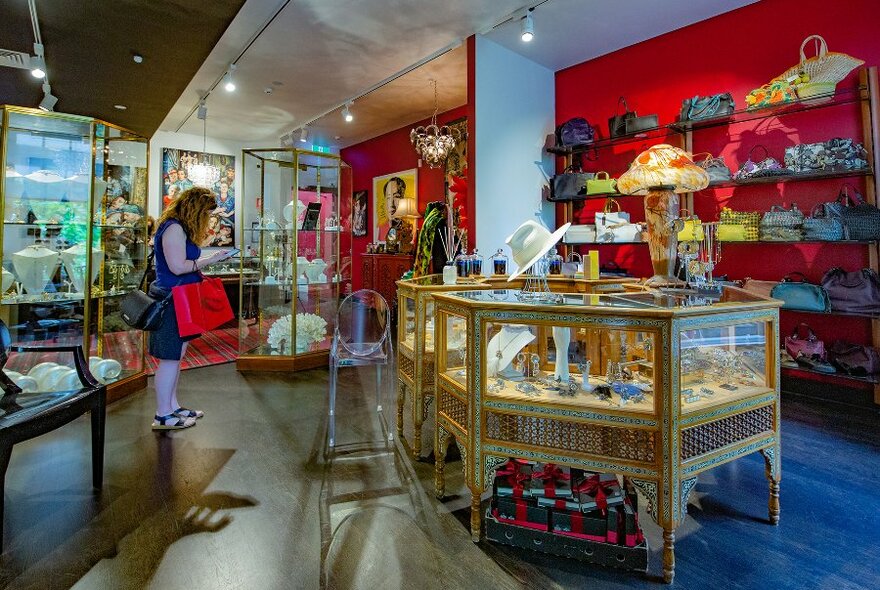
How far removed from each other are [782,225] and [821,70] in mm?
1196

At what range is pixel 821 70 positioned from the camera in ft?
11.3

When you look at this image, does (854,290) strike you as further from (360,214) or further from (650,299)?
(360,214)

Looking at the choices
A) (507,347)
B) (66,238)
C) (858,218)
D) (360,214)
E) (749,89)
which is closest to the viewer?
(507,347)

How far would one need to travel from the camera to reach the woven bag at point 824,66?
3322 mm

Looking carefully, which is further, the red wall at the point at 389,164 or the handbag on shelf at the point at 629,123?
the red wall at the point at 389,164

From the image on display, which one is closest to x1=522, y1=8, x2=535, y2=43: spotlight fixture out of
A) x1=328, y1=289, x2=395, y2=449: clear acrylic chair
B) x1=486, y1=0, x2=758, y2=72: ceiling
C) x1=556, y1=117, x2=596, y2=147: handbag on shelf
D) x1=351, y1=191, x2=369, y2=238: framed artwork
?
x1=486, y1=0, x2=758, y2=72: ceiling

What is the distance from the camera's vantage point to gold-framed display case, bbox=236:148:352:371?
15.2 ft

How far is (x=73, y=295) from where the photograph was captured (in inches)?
137

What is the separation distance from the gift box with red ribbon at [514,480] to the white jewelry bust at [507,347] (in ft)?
1.40

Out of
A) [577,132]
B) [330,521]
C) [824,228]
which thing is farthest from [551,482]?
[577,132]

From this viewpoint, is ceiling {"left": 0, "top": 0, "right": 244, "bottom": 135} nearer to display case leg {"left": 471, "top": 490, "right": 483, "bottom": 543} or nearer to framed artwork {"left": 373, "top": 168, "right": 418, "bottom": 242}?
framed artwork {"left": 373, "top": 168, "right": 418, "bottom": 242}

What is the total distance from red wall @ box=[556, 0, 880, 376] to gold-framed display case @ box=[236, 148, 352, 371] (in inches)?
130

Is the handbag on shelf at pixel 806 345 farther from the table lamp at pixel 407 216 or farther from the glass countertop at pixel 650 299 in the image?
the table lamp at pixel 407 216

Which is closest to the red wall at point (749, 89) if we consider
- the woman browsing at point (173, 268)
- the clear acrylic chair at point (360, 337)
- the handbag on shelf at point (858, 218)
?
the handbag on shelf at point (858, 218)
